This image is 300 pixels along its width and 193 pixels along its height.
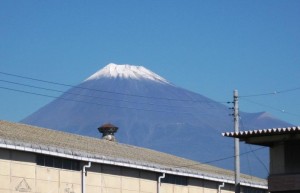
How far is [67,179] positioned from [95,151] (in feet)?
11.1

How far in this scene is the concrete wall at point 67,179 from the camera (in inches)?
1601

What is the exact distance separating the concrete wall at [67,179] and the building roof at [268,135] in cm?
949

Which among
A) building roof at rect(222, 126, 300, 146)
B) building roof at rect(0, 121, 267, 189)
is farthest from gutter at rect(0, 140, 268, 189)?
building roof at rect(222, 126, 300, 146)

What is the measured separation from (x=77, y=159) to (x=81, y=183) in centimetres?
133

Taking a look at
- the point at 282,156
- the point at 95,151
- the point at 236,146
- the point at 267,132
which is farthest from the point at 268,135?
the point at 236,146

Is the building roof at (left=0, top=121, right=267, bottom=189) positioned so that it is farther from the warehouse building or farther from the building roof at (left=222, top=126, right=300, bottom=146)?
the warehouse building

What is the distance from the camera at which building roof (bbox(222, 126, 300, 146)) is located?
117 ft

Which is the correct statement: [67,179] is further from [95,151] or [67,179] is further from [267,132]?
[267,132]

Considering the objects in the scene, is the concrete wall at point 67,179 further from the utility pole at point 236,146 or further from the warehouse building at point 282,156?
the warehouse building at point 282,156

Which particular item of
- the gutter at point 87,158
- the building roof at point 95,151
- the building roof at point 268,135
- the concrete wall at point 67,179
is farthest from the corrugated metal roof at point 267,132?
the concrete wall at point 67,179

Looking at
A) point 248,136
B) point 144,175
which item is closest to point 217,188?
point 144,175

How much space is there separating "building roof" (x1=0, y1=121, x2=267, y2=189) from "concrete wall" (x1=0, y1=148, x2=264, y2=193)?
0.45 meters

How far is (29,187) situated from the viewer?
4172 centimetres

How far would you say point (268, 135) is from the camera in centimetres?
3653
